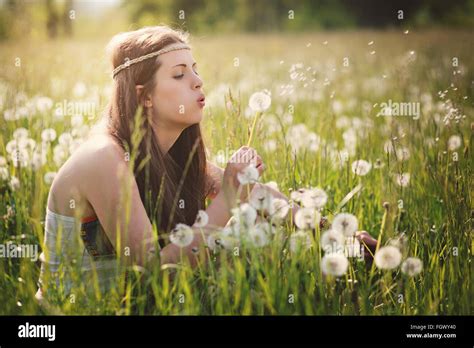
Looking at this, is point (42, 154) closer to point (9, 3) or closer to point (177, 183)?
point (177, 183)

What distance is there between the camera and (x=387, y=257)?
1.95m

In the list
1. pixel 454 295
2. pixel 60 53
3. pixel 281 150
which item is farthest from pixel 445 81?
pixel 60 53

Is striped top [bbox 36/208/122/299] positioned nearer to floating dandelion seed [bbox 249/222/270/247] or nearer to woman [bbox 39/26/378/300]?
woman [bbox 39/26/378/300]

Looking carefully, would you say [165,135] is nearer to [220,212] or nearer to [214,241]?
[220,212]

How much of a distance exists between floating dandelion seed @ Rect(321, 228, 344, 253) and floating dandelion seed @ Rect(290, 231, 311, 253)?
2.9 inches

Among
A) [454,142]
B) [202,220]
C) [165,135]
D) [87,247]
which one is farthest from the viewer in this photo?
[454,142]

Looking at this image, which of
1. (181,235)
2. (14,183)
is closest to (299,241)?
(181,235)

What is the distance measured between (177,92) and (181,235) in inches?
26.7

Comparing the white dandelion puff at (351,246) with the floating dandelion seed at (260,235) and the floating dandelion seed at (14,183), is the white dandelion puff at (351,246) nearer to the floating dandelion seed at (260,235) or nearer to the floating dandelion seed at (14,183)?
the floating dandelion seed at (260,235)

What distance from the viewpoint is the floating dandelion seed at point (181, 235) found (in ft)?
6.50

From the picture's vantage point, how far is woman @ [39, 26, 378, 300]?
2186mm

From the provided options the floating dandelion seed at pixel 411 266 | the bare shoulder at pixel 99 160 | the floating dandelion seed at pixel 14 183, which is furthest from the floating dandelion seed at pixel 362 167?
the floating dandelion seed at pixel 14 183

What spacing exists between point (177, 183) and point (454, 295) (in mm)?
1196
